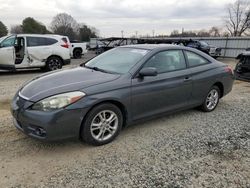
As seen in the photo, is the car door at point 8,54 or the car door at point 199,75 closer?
the car door at point 199,75

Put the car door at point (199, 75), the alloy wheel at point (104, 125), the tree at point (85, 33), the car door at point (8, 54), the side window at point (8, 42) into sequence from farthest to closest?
the tree at point (85, 33), the side window at point (8, 42), the car door at point (8, 54), the car door at point (199, 75), the alloy wheel at point (104, 125)

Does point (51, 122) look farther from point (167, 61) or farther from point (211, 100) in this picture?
point (211, 100)

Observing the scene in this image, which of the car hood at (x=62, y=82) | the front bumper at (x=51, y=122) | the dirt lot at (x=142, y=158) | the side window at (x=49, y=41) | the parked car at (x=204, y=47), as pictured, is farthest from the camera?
the parked car at (x=204, y=47)

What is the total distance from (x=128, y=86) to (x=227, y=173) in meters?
1.74

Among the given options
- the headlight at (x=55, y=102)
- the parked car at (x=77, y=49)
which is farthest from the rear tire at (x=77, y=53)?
the headlight at (x=55, y=102)

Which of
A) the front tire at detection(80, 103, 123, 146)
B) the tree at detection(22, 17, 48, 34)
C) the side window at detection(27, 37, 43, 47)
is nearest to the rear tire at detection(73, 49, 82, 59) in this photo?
the side window at detection(27, 37, 43, 47)

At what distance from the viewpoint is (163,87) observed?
4316 millimetres

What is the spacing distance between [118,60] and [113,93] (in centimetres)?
96

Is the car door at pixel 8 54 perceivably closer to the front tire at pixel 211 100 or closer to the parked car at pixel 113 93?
the parked car at pixel 113 93

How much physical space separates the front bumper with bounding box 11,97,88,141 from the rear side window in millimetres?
7882

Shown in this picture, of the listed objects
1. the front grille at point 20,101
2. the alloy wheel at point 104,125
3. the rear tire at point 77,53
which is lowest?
the rear tire at point 77,53

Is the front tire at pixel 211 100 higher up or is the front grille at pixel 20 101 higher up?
the front grille at pixel 20 101

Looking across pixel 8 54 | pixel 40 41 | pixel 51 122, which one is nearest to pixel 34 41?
pixel 40 41

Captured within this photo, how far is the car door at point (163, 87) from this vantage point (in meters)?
4.03
